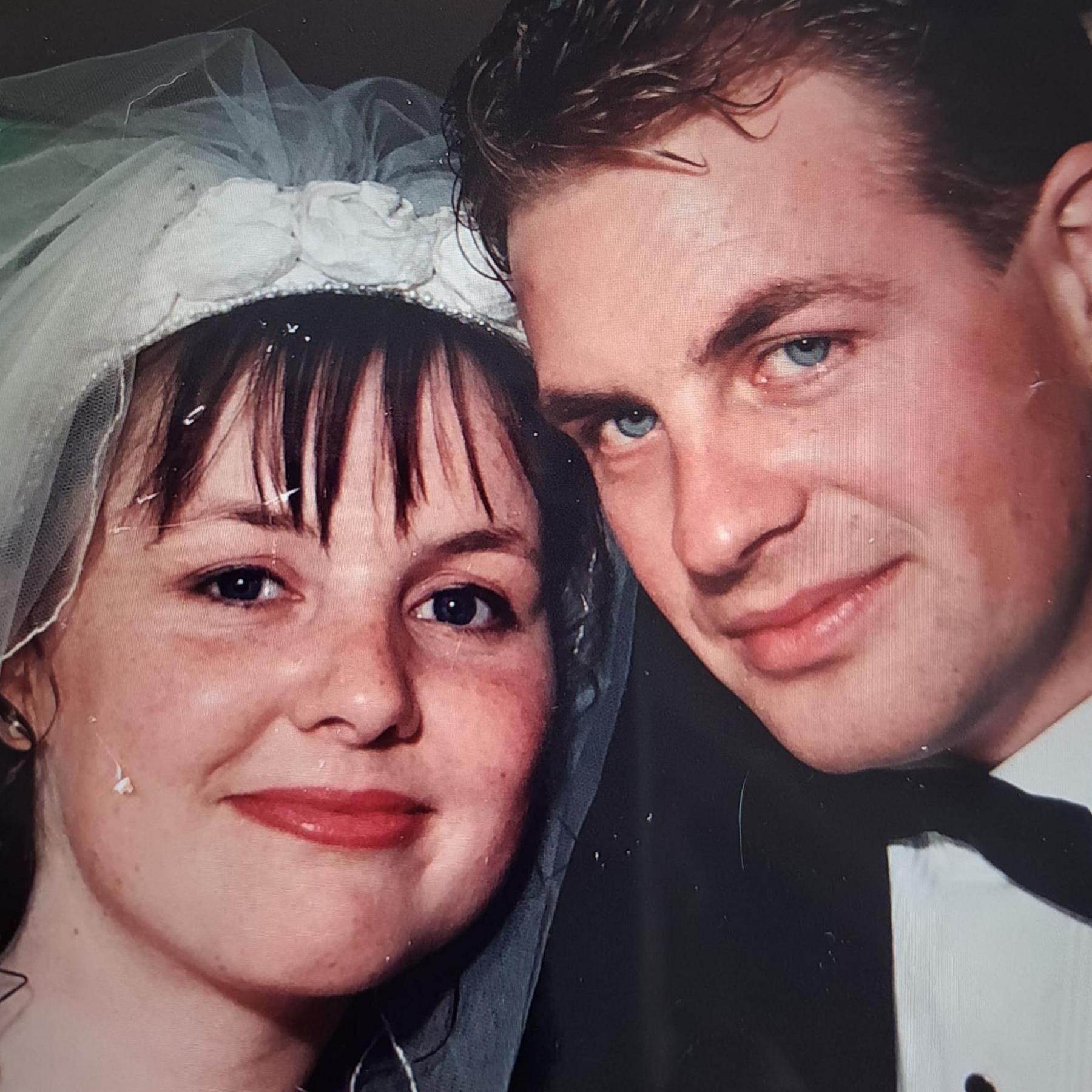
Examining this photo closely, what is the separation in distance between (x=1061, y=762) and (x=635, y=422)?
358mm

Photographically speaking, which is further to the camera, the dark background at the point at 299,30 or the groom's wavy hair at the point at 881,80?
the dark background at the point at 299,30

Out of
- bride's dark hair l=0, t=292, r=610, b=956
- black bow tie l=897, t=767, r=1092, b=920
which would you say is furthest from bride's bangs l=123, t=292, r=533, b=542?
black bow tie l=897, t=767, r=1092, b=920

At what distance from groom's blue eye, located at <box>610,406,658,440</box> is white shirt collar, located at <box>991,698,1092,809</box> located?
321 millimetres

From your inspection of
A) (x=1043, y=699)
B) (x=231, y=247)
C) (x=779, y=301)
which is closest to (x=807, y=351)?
(x=779, y=301)

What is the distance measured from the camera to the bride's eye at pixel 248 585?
0.67 meters

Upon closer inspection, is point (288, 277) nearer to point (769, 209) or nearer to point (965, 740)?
point (769, 209)

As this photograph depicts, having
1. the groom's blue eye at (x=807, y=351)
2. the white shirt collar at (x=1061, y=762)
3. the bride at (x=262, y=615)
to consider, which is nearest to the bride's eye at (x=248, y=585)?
the bride at (x=262, y=615)

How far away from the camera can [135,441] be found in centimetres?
69

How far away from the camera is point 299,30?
776 mm

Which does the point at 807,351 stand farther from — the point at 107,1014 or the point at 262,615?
the point at 107,1014

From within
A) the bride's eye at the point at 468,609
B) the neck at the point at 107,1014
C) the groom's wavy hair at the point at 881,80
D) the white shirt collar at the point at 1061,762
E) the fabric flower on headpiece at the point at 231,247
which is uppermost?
the groom's wavy hair at the point at 881,80

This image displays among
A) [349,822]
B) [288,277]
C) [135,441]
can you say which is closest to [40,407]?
[135,441]

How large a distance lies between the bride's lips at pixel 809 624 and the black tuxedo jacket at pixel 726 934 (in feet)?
0.15

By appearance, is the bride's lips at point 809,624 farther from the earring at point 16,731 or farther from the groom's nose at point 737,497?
the earring at point 16,731
